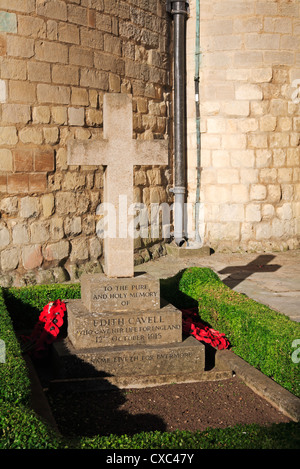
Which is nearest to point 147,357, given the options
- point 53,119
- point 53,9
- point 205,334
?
point 205,334

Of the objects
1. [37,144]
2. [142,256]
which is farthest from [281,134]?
[37,144]

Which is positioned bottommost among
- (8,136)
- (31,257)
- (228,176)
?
(31,257)

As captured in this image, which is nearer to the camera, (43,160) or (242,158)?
(43,160)

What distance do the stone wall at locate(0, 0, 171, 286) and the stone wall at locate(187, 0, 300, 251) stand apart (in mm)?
1948

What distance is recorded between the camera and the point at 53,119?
23.0 ft

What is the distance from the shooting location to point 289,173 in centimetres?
981

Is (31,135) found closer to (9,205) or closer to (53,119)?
(53,119)

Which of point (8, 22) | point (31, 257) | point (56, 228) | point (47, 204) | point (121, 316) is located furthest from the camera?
point (56, 228)

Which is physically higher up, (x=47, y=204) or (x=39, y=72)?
(x=39, y=72)

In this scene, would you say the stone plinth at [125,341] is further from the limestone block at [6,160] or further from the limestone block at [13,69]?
the limestone block at [13,69]

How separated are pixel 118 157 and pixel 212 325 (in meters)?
1.77

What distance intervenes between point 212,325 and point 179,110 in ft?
16.2

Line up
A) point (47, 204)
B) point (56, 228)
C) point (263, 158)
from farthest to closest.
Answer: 1. point (263, 158)
2. point (56, 228)
3. point (47, 204)

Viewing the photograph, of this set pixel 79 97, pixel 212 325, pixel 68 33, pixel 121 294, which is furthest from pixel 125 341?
pixel 68 33
